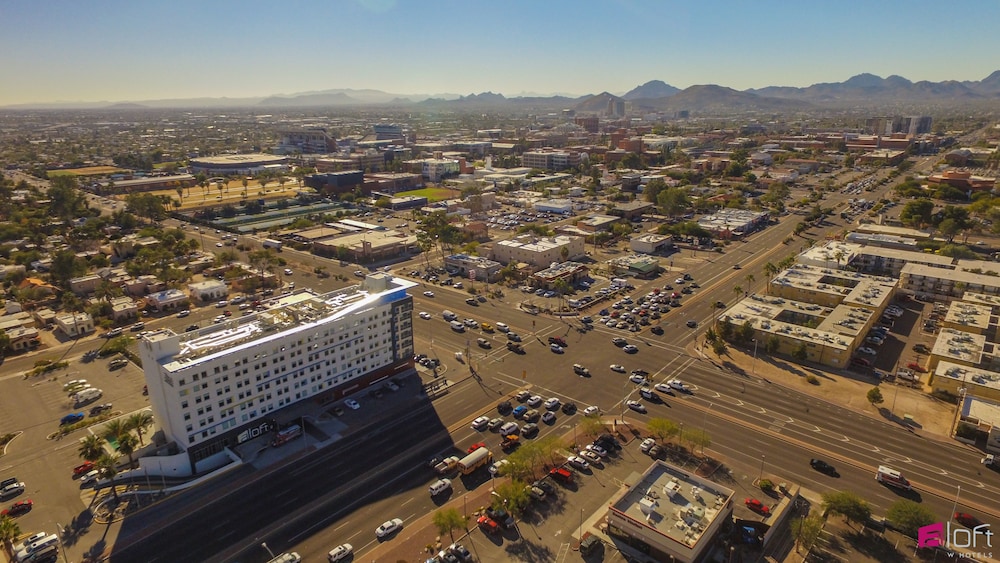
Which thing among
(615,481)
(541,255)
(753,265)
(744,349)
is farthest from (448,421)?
(753,265)

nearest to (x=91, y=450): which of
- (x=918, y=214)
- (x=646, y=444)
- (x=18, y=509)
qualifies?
(x=18, y=509)

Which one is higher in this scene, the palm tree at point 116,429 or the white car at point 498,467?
the palm tree at point 116,429

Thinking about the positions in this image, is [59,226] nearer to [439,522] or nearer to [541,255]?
[541,255]

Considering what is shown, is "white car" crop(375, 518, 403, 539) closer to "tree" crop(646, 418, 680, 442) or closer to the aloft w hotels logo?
"tree" crop(646, 418, 680, 442)

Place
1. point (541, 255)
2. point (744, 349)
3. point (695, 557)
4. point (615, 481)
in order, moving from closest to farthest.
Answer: point (695, 557), point (615, 481), point (744, 349), point (541, 255)

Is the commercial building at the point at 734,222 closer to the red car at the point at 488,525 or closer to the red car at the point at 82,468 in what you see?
the red car at the point at 488,525

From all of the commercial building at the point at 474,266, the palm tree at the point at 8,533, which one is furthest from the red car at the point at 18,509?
the commercial building at the point at 474,266

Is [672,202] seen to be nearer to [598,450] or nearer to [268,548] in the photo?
[598,450]

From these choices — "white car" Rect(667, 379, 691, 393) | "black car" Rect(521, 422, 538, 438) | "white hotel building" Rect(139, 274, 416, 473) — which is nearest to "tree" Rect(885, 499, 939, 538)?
"white car" Rect(667, 379, 691, 393)
